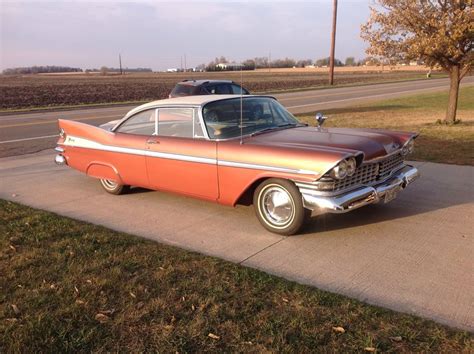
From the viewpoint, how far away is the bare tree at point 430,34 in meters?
11.2

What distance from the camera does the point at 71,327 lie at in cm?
310

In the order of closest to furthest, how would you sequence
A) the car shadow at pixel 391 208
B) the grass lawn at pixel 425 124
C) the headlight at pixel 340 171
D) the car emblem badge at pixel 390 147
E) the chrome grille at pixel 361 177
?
the headlight at pixel 340 171 < the chrome grille at pixel 361 177 < the car emblem badge at pixel 390 147 < the car shadow at pixel 391 208 < the grass lawn at pixel 425 124

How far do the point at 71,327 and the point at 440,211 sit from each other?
13.9ft

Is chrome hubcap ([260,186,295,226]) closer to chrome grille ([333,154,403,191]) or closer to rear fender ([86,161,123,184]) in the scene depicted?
chrome grille ([333,154,403,191])

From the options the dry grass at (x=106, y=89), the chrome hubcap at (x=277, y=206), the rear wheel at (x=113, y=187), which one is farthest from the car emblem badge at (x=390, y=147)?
the dry grass at (x=106, y=89)

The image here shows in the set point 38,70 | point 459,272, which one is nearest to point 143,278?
point 459,272

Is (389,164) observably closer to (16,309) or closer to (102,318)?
(102,318)

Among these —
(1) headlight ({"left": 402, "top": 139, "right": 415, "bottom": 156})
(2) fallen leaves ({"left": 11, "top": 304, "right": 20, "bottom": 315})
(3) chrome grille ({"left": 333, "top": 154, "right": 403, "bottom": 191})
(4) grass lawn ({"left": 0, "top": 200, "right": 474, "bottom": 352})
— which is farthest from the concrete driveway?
(2) fallen leaves ({"left": 11, "top": 304, "right": 20, "bottom": 315})

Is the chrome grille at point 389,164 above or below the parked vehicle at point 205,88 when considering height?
below

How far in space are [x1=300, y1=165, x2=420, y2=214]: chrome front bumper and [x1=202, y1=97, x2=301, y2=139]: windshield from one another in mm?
1216

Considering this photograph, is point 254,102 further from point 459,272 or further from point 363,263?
point 459,272

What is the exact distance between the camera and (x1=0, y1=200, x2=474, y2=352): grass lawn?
2906 millimetres

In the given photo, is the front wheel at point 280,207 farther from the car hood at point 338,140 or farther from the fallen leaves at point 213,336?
the fallen leaves at point 213,336

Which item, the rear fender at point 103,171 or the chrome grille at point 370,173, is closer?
the chrome grille at point 370,173
